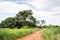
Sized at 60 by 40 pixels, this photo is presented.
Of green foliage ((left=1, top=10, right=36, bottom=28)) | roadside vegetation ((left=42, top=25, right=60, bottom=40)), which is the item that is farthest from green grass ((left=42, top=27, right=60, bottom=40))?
green foliage ((left=1, top=10, right=36, bottom=28))

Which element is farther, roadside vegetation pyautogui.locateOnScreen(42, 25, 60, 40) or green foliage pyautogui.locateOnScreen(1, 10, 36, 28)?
green foliage pyautogui.locateOnScreen(1, 10, 36, 28)

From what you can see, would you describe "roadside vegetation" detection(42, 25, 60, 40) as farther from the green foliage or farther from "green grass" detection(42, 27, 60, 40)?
the green foliage

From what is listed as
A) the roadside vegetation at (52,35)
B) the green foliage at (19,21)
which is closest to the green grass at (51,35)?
the roadside vegetation at (52,35)

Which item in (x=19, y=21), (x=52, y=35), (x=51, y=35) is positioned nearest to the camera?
(x=52, y=35)

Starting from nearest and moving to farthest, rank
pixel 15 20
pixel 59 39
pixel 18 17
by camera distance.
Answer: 1. pixel 59 39
2. pixel 15 20
3. pixel 18 17

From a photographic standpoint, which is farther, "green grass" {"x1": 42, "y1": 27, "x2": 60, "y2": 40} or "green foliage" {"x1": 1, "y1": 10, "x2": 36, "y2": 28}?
"green foliage" {"x1": 1, "y1": 10, "x2": 36, "y2": 28}

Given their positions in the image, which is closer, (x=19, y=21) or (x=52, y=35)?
(x=52, y=35)

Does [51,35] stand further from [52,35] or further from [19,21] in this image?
[19,21]

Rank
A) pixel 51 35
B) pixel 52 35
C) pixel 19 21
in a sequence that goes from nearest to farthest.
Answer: pixel 52 35 < pixel 51 35 < pixel 19 21

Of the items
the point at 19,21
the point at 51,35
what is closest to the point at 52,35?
the point at 51,35

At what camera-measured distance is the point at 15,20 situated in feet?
174

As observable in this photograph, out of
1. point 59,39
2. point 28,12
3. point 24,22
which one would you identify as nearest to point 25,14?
point 28,12

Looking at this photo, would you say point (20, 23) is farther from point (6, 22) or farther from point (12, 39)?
point (12, 39)

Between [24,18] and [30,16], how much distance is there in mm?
1926
